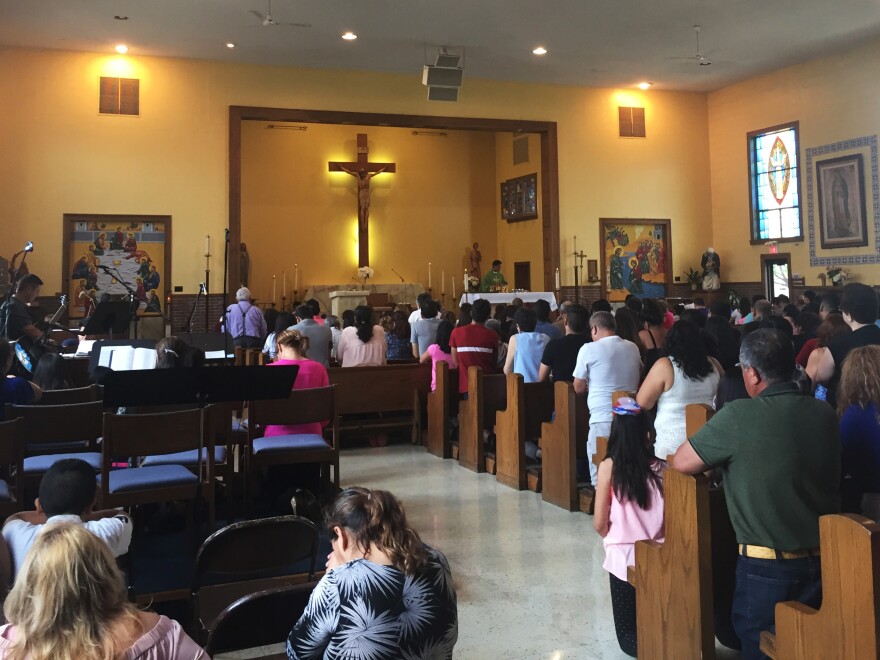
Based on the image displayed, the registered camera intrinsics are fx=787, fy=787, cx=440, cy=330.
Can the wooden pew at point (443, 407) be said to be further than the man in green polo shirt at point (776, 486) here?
Yes

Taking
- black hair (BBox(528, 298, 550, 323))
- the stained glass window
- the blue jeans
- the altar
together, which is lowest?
the blue jeans

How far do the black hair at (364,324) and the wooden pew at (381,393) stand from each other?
0.41m

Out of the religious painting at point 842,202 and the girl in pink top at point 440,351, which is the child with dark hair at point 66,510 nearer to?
the girl in pink top at point 440,351

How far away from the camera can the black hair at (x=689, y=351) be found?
4.40 meters

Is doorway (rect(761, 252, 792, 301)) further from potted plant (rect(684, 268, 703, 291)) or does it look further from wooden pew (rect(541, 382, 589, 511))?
wooden pew (rect(541, 382, 589, 511))

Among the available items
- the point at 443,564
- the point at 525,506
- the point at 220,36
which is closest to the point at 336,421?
the point at 525,506

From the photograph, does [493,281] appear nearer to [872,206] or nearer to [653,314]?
[872,206]

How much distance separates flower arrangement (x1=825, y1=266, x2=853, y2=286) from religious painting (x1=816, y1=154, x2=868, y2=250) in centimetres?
46

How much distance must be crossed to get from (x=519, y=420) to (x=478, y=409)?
698 mm

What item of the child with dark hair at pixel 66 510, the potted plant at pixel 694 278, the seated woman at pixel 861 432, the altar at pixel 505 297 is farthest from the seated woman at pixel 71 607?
the potted plant at pixel 694 278

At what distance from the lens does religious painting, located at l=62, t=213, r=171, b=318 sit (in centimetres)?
1319

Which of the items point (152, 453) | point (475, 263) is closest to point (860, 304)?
point (152, 453)

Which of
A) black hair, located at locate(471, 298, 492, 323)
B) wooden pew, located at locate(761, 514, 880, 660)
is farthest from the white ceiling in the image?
wooden pew, located at locate(761, 514, 880, 660)

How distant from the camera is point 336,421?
5.24 meters
